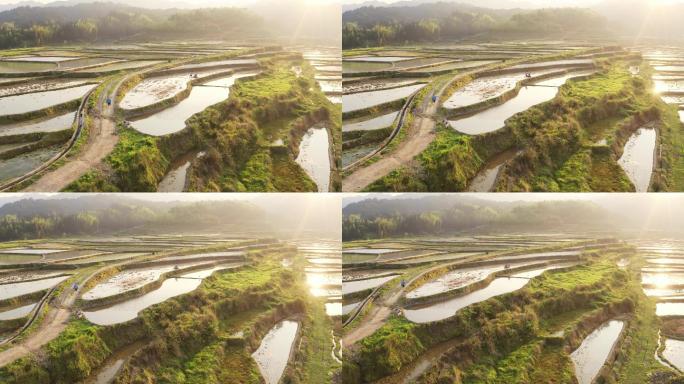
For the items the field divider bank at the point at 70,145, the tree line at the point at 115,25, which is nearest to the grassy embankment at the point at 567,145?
the tree line at the point at 115,25

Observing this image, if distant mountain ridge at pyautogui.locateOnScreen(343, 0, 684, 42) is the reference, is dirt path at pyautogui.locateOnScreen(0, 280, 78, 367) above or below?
below

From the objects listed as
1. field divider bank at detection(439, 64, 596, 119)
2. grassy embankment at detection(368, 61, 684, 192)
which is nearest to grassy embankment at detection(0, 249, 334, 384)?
grassy embankment at detection(368, 61, 684, 192)

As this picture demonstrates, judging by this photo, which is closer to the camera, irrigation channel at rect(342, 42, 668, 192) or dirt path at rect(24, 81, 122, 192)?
dirt path at rect(24, 81, 122, 192)

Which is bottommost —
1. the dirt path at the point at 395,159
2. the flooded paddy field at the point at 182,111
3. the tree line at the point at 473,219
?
the tree line at the point at 473,219

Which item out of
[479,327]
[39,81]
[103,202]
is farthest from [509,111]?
[39,81]

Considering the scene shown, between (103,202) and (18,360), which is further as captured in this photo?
(103,202)

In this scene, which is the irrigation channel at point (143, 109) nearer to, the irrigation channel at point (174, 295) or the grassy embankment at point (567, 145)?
the irrigation channel at point (174, 295)

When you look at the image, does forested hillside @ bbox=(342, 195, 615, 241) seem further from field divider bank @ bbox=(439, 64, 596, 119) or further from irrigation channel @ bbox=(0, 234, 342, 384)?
field divider bank @ bbox=(439, 64, 596, 119)

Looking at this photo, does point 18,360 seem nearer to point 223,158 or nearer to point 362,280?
point 223,158
